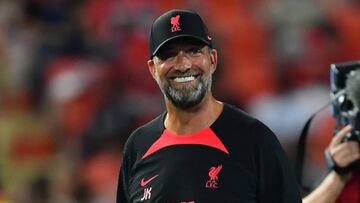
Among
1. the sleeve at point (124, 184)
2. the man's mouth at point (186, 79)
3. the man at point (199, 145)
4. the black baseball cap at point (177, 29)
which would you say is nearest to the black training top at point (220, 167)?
the man at point (199, 145)

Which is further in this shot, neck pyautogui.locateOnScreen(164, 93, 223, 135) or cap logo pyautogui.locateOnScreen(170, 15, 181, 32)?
neck pyautogui.locateOnScreen(164, 93, 223, 135)

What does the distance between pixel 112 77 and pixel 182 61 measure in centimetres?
522

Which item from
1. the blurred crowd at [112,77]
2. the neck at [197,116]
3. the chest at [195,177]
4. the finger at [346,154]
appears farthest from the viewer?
the blurred crowd at [112,77]

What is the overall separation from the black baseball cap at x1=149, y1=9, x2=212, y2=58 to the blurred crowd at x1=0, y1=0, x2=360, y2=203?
395cm

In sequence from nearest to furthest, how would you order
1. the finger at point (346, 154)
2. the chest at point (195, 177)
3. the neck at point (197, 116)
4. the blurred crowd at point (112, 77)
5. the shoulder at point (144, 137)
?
the chest at point (195, 177) < the neck at point (197, 116) < the shoulder at point (144, 137) < the finger at point (346, 154) < the blurred crowd at point (112, 77)

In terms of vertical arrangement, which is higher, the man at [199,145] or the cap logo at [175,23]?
the cap logo at [175,23]

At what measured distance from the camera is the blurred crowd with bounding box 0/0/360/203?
26.3 ft

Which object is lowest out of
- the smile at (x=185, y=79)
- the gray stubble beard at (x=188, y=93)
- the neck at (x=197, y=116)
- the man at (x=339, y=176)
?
the man at (x=339, y=176)

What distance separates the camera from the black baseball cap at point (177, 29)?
12.1ft

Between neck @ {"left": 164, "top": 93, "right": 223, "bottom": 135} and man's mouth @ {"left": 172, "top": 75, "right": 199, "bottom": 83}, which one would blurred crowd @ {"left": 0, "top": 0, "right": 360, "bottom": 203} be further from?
man's mouth @ {"left": 172, "top": 75, "right": 199, "bottom": 83}

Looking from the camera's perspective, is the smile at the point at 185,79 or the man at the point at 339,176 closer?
the smile at the point at 185,79

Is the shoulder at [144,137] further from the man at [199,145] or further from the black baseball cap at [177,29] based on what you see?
the black baseball cap at [177,29]

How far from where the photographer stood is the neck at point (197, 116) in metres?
3.81

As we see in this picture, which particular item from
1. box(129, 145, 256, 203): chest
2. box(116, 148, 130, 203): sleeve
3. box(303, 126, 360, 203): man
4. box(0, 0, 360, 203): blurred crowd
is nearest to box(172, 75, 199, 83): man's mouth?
box(129, 145, 256, 203): chest
